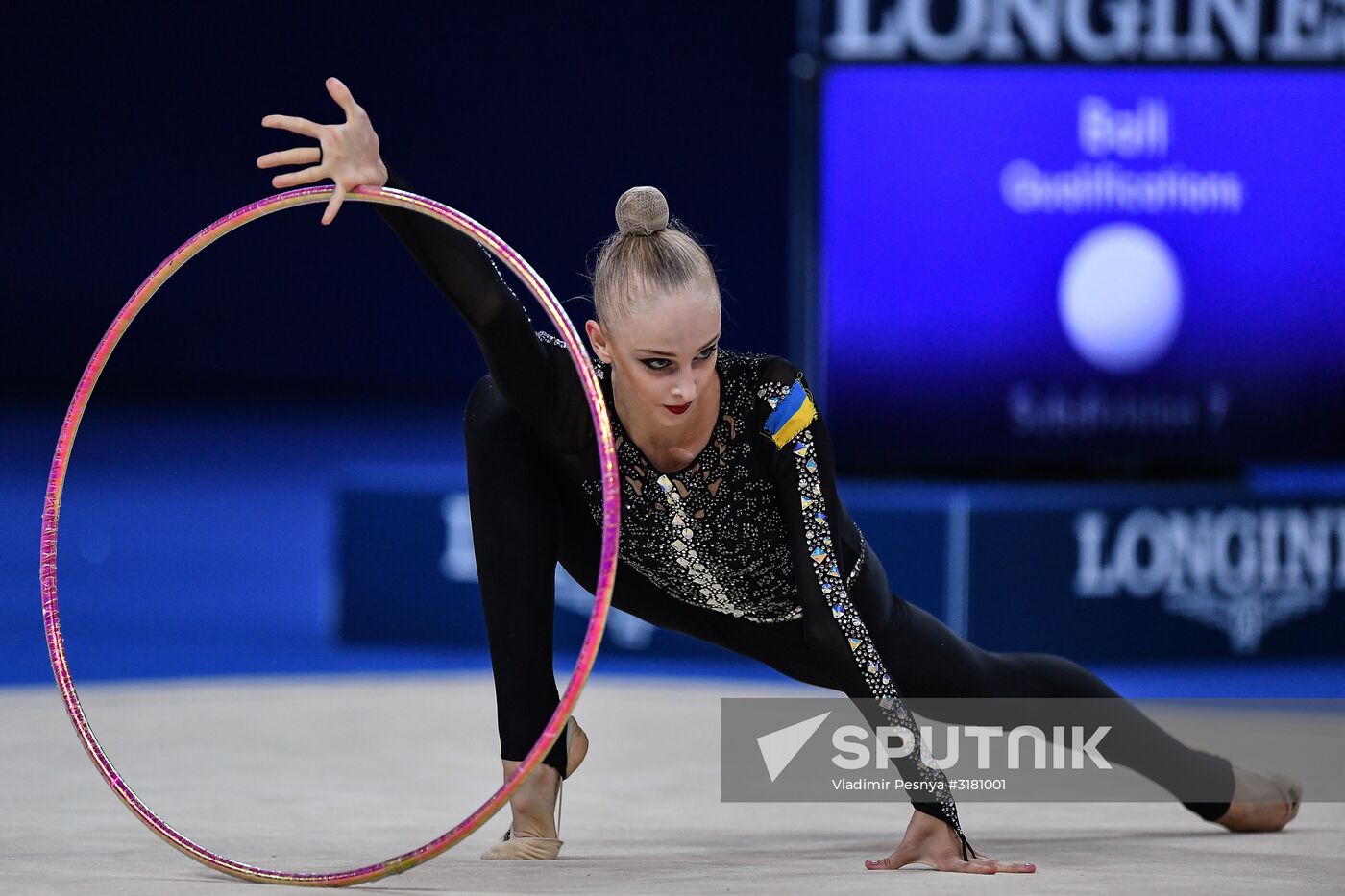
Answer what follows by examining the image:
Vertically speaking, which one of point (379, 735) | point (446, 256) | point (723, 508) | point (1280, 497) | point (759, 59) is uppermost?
point (759, 59)

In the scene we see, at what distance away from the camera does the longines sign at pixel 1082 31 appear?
12.5 ft

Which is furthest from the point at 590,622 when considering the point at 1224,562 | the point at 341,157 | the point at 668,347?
the point at 1224,562

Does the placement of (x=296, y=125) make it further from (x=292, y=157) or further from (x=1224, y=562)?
(x=1224, y=562)

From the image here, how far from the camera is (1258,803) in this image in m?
2.18

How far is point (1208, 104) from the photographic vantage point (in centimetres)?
380

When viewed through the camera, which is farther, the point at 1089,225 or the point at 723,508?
the point at 1089,225

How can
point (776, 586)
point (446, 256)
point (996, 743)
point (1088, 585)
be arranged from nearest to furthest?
point (446, 256)
point (776, 586)
point (996, 743)
point (1088, 585)

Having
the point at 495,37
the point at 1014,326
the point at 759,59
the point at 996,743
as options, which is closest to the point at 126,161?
the point at 495,37

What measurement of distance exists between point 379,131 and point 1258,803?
8.16 m

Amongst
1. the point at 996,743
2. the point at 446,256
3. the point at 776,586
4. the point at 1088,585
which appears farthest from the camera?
the point at 1088,585

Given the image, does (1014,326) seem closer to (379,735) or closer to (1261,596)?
(1261,596)

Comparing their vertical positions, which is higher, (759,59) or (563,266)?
(759,59)

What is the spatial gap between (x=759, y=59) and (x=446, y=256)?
26.4ft

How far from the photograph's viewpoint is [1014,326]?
12.5ft
